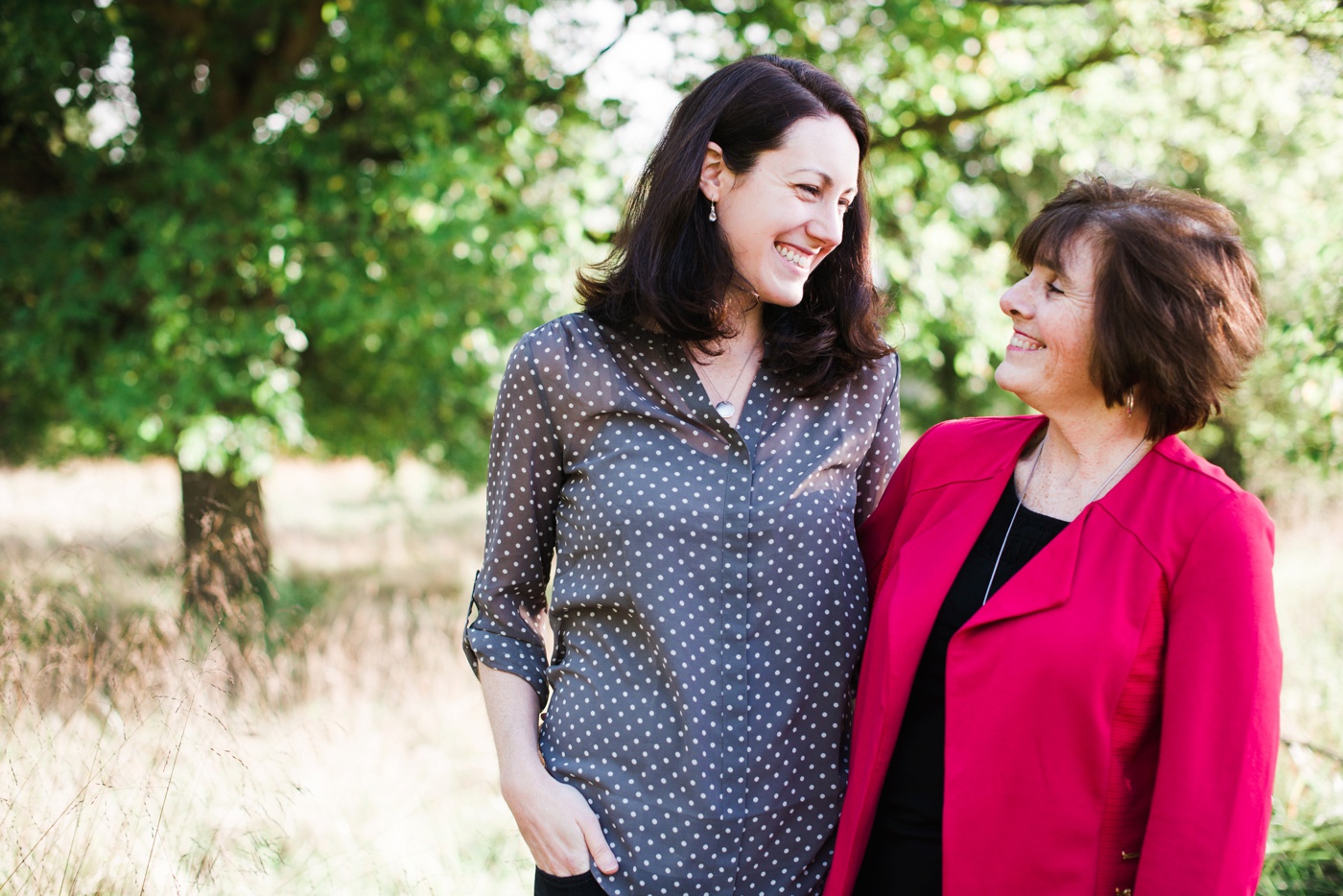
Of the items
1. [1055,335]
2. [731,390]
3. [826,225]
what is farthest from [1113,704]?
[826,225]

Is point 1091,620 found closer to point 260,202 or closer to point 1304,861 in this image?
point 1304,861

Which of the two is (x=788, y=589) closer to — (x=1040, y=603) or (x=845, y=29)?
(x=1040, y=603)

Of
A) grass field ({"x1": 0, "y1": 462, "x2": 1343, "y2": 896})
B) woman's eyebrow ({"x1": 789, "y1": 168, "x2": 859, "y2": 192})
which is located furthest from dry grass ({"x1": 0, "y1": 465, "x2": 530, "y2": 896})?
woman's eyebrow ({"x1": 789, "y1": 168, "x2": 859, "y2": 192})

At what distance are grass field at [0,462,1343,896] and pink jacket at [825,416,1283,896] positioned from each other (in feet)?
4.98

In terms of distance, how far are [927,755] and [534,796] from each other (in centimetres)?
69

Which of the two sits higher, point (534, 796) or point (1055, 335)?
point (1055, 335)

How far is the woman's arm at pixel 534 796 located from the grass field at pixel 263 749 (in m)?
0.75

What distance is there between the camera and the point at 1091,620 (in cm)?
160

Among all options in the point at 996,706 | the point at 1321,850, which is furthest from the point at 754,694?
the point at 1321,850

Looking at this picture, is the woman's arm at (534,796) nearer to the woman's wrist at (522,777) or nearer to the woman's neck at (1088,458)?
the woman's wrist at (522,777)

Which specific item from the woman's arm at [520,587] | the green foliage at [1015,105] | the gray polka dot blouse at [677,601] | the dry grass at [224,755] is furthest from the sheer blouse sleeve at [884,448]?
the green foliage at [1015,105]

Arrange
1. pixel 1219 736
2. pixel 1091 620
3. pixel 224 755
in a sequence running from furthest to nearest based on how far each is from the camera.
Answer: pixel 224 755, pixel 1091 620, pixel 1219 736

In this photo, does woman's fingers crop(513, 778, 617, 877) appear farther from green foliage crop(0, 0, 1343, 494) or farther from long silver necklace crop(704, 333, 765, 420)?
green foliage crop(0, 0, 1343, 494)

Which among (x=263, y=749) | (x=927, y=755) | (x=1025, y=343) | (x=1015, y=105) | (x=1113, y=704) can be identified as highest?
(x=1015, y=105)
